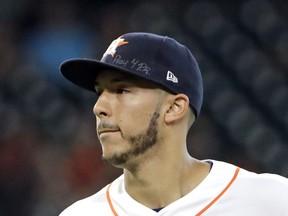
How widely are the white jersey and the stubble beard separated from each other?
0.15 metres

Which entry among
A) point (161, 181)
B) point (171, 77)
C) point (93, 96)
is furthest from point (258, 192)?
point (93, 96)

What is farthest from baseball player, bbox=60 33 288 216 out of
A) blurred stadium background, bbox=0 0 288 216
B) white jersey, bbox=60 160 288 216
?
blurred stadium background, bbox=0 0 288 216

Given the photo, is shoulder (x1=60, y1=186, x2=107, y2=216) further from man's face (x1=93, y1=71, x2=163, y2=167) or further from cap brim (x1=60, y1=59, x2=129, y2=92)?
cap brim (x1=60, y1=59, x2=129, y2=92)

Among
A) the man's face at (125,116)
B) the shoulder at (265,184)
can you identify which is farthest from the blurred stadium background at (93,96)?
the man's face at (125,116)

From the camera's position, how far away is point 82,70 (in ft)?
5.77

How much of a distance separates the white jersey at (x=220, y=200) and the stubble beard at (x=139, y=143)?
146mm

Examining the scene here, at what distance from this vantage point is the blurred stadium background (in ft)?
9.14

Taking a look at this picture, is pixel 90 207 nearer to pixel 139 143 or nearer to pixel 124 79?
pixel 139 143

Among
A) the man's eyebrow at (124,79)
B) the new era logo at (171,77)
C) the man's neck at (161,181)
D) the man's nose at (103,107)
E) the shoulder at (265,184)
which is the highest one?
the new era logo at (171,77)

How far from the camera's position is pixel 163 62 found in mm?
1723

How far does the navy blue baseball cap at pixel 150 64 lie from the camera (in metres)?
1.68

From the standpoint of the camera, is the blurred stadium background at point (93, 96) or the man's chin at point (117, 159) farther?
the blurred stadium background at point (93, 96)

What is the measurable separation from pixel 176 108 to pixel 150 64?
131mm

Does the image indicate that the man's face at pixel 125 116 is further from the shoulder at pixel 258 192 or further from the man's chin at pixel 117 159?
the shoulder at pixel 258 192
